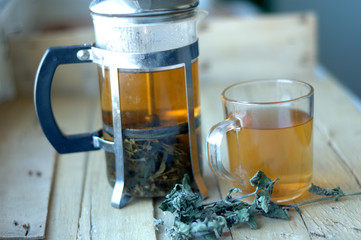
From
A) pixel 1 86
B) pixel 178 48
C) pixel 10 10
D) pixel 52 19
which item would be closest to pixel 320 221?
pixel 178 48

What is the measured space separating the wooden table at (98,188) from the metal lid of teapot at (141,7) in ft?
1.03

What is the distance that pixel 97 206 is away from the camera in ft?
2.78

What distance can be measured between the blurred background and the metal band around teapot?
26.4 inches

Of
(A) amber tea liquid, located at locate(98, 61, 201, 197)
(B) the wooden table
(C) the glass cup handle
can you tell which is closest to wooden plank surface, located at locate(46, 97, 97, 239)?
(B) the wooden table

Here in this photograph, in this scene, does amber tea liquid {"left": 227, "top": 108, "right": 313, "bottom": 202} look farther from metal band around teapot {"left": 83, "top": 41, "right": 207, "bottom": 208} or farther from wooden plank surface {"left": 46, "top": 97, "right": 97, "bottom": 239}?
wooden plank surface {"left": 46, "top": 97, "right": 97, "bottom": 239}

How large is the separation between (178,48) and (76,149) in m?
0.25

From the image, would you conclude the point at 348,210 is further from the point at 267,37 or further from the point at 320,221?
the point at 267,37

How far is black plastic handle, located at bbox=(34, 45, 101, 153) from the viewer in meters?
0.81

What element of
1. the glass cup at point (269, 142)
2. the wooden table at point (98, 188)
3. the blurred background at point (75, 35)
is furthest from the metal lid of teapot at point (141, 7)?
the blurred background at point (75, 35)

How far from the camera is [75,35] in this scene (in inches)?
56.2

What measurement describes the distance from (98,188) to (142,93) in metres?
0.22

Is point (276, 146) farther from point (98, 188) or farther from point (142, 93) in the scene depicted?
point (98, 188)

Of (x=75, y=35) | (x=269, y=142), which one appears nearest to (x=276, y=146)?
(x=269, y=142)

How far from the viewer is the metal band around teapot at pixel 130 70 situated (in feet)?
2.50
